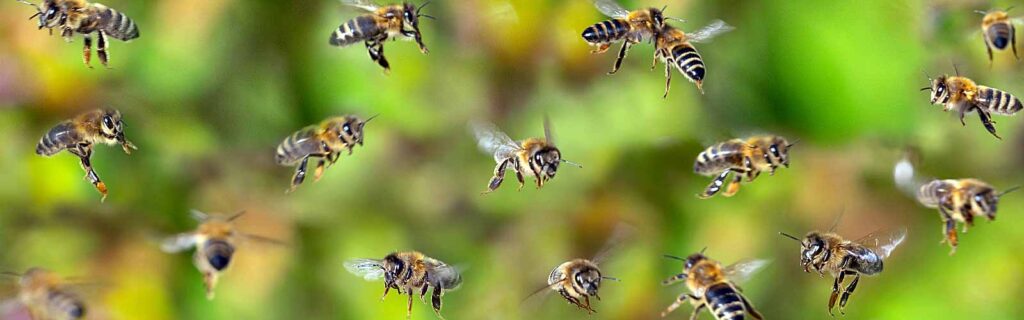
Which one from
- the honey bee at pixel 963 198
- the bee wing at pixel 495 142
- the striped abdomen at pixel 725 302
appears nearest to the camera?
the striped abdomen at pixel 725 302

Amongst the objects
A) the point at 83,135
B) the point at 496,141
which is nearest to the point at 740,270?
the point at 496,141

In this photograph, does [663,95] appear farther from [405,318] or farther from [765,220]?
[405,318]

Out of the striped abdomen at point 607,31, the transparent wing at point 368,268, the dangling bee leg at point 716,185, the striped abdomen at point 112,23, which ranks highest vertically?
the striped abdomen at point 112,23

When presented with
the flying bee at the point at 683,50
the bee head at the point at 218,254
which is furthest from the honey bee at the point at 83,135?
the flying bee at the point at 683,50

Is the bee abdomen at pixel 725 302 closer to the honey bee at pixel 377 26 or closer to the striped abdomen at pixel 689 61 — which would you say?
the striped abdomen at pixel 689 61

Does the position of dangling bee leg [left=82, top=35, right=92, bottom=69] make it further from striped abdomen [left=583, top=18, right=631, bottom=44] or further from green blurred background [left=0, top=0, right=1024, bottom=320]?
striped abdomen [left=583, top=18, right=631, bottom=44]

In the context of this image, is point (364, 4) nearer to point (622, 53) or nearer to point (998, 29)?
point (622, 53)
